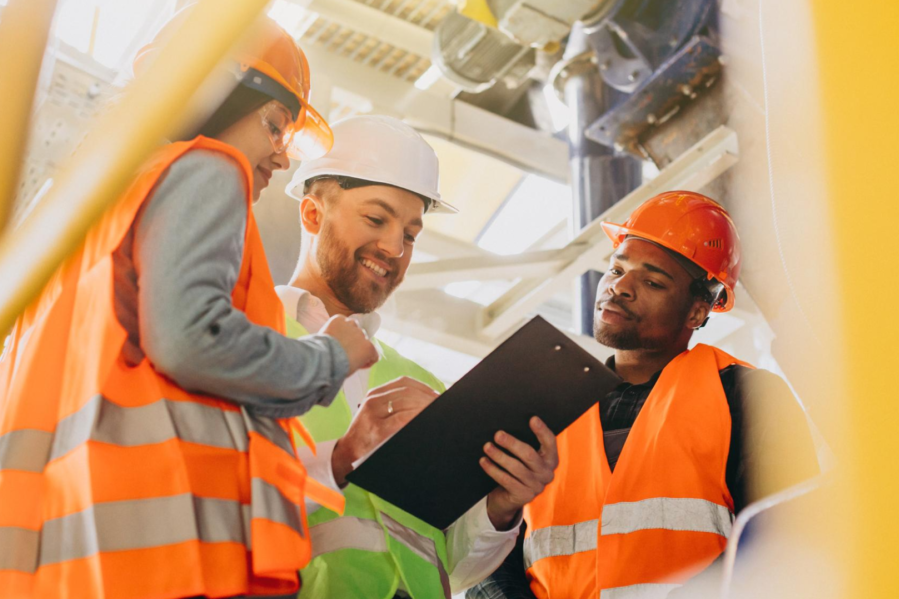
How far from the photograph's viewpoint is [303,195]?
11.1 ft

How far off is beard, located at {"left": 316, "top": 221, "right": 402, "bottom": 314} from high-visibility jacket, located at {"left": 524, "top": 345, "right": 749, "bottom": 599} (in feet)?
2.87

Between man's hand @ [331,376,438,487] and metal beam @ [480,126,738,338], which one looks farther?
metal beam @ [480,126,738,338]

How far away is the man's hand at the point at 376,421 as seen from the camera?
2398mm

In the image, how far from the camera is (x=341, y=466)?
240cm

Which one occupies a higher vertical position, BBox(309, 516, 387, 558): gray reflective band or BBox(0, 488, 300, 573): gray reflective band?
BBox(0, 488, 300, 573): gray reflective band

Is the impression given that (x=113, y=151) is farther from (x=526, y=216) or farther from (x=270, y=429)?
(x=526, y=216)

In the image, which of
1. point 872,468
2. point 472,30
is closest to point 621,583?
point 872,468

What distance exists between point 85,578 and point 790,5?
1362 mm

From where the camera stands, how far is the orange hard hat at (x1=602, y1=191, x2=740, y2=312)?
374 cm

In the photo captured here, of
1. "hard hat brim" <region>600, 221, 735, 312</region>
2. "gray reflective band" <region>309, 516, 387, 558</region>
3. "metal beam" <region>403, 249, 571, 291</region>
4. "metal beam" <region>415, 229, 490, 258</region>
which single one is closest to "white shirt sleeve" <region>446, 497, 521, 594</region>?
"gray reflective band" <region>309, 516, 387, 558</region>

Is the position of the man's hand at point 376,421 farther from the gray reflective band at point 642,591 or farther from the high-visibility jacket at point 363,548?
the gray reflective band at point 642,591

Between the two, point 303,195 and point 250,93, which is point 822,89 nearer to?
point 250,93

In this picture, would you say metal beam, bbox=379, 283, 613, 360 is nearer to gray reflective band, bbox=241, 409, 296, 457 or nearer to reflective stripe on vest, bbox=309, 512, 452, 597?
reflective stripe on vest, bbox=309, 512, 452, 597

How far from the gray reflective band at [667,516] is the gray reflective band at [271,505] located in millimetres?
1471
